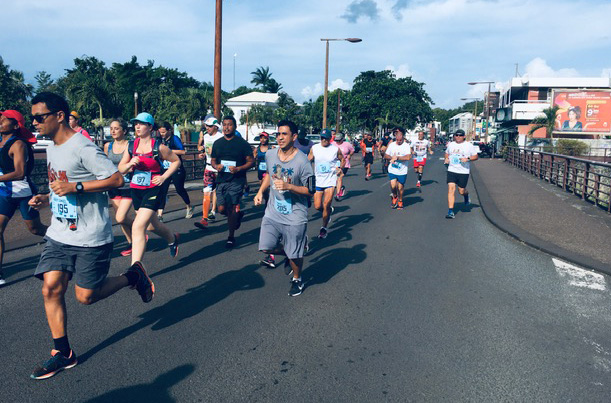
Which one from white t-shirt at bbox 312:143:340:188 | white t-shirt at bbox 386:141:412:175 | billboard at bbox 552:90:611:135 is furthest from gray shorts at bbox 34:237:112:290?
billboard at bbox 552:90:611:135

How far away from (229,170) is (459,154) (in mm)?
5332

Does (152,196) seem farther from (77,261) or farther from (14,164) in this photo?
(77,261)

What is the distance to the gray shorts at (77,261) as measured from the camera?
3504 mm

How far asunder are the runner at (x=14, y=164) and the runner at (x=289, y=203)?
8.35ft

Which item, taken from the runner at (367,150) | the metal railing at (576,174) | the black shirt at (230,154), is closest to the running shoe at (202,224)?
the black shirt at (230,154)

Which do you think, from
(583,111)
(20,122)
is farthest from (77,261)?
(583,111)

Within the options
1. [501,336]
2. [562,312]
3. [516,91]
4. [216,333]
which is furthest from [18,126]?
[516,91]

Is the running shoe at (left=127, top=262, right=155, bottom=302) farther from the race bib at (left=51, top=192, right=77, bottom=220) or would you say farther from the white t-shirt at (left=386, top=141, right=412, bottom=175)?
the white t-shirt at (left=386, top=141, right=412, bottom=175)

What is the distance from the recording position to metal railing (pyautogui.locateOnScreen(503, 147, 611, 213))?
39.7 ft

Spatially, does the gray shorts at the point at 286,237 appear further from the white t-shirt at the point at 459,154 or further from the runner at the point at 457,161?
the white t-shirt at the point at 459,154

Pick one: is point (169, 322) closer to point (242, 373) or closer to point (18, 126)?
point (242, 373)

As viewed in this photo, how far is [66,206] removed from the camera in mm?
3555

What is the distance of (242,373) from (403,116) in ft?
249

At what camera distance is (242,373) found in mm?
3537
